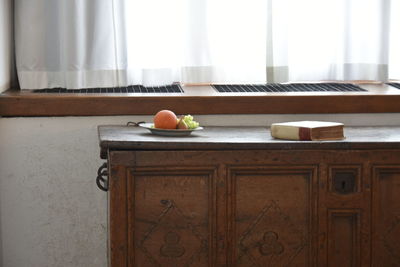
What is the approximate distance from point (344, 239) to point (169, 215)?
0.58 metres

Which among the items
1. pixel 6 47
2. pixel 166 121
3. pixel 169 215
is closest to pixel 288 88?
pixel 166 121

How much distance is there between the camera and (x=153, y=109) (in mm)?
3014

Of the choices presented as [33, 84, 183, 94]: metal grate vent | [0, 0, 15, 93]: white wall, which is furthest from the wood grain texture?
[0, 0, 15, 93]: white wall

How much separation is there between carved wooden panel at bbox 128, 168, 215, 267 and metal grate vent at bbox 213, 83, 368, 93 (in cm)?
74

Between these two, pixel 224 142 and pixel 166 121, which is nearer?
pixel 224 142

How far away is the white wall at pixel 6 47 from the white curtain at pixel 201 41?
4 centimetres

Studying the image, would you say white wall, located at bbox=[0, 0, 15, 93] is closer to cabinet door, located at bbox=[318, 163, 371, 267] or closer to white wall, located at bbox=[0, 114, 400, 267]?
white wall, located at bbox=[0, 114, 400, 267]

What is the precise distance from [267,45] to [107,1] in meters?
0.68

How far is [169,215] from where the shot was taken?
2.54 metres

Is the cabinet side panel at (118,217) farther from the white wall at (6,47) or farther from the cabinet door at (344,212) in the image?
the white wall at (6,47)

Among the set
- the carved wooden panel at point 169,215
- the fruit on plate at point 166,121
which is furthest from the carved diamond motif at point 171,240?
the fruit on plate at point 166,121

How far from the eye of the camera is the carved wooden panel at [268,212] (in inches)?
102

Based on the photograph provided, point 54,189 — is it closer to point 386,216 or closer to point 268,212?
point 268,212

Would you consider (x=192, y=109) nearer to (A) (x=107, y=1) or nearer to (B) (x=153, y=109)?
(B) (x=153, y=109)
